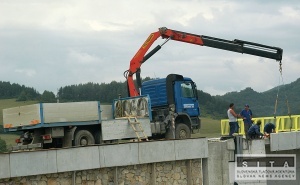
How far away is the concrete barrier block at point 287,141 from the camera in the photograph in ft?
85.0

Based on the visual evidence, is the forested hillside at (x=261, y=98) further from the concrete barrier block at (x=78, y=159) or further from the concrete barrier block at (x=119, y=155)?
the concrete barrier block at (x=78, y=159)

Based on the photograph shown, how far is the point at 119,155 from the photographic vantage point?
19594 millimetres

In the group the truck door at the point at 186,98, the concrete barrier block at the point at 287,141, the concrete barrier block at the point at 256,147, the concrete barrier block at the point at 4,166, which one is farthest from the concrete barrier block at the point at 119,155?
the concrete barrier block at the point at 287,141

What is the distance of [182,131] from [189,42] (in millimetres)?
5390

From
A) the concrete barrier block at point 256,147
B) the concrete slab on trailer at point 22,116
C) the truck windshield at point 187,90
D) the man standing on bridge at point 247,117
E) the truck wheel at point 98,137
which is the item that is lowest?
the concrete barrier block at point 256,147

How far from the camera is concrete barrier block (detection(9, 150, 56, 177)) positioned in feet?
57.0

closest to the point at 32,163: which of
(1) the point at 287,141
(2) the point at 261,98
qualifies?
(1) the point at 287,141

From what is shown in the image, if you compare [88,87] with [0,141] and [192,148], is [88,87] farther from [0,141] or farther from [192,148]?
[192,148]

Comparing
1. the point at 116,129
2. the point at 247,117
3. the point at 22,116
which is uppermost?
the point at 22,116

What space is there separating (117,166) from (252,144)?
269 inches

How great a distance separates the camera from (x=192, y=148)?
2172cm

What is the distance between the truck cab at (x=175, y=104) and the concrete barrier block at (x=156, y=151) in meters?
5.18

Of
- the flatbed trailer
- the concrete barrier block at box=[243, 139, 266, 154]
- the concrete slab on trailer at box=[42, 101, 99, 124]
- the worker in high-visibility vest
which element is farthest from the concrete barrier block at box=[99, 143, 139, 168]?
the worker in high-visibility vest

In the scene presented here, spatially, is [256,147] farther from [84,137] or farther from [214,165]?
[84,137]
